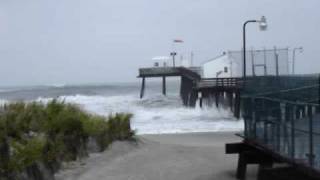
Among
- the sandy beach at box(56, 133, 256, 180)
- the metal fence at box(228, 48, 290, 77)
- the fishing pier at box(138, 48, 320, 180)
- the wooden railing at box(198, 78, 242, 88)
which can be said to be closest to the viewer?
the fishing pier at box(138, 48, 320, 180)

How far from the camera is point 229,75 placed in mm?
58656

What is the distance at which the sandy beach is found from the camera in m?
13.2

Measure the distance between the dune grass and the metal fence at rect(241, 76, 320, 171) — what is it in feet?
13.7

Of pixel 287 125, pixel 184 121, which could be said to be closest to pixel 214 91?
pixel 184 121

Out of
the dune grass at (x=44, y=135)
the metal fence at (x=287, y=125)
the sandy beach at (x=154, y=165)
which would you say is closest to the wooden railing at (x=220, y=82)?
the sandy beach at (x=154, y=165)

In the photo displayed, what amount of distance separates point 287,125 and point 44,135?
5.35 m

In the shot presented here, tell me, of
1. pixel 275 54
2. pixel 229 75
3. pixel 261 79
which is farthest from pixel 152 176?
pixel 229 75

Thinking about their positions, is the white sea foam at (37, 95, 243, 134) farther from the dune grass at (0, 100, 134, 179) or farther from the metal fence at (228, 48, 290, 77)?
the dune grass at (0, 100, 134, 179)

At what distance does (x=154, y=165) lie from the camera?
14688 millimetres

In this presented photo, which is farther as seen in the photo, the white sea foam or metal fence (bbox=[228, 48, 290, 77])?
metal fence (bbox=[228, 48, 290, 77])

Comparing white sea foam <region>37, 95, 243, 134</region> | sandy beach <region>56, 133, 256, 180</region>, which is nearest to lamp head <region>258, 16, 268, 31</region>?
white sea foam <region>37, 95, 243, 134</region>

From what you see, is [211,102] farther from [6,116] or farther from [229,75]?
[6,116]

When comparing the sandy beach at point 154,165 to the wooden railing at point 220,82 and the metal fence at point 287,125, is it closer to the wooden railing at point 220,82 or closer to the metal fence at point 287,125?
the metal fence at point 287,125

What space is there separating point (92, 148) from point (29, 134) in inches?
151
